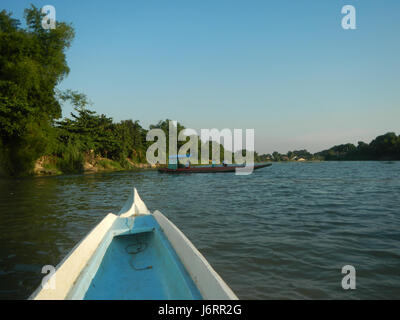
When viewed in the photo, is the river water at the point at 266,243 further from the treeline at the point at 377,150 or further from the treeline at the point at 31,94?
the treeline at the point at 377,150

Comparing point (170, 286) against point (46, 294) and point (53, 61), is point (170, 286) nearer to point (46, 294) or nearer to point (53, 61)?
point (46, 294)

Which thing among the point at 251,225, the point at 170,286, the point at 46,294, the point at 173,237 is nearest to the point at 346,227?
the point at 251,225

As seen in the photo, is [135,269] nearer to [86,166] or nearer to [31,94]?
[31,94]

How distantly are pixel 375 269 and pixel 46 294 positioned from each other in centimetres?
446

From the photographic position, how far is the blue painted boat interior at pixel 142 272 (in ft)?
8.64

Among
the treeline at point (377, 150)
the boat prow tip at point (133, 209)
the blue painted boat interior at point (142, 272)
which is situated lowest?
the blue painted boat interior at point (142, 272)

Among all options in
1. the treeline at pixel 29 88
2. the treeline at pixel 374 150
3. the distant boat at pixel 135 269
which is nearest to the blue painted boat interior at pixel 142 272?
the distant boat at pixel 135 269

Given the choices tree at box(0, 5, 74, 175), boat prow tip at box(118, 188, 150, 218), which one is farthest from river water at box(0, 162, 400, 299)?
tree at box(0, 5, 74, 175)

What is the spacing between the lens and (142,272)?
10.7ft

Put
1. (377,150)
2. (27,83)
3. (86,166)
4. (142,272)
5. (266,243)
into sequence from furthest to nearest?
(377,150) → (86,166) → (27,83) → (266,243) → (142,272)

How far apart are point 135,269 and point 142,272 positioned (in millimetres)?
153

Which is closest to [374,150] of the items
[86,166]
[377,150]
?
[377,150]

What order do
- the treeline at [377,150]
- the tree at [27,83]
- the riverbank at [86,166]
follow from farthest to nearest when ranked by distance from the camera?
the treeline at [377,150], the riverbank at [86,166], the tree at [27,83]
